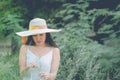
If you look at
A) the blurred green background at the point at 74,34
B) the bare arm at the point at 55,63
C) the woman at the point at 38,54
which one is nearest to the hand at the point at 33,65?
the woman at the point at 38,54

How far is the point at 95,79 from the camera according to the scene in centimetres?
715

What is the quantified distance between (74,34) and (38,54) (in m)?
3.19

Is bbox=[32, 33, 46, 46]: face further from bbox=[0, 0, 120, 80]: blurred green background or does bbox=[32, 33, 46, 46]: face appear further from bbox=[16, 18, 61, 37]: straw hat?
bbox=[0, 0, 120, 80]: blurred green background

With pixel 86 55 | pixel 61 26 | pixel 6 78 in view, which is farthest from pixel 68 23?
pixel 6 78

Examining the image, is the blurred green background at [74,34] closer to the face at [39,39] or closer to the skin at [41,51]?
the skin at [41,51]

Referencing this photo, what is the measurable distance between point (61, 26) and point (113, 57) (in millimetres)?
2182

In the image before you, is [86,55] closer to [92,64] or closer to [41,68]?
[92,64]

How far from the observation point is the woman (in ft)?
16.1

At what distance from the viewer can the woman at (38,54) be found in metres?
4.92

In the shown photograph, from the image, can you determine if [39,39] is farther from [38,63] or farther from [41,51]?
[38,63]

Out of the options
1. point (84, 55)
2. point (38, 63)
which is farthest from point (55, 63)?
point (84, 55)

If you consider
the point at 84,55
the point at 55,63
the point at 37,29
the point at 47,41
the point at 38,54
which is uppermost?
the point at 37,29

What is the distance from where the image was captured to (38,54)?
506 cm

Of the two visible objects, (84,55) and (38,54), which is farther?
(84,55)
